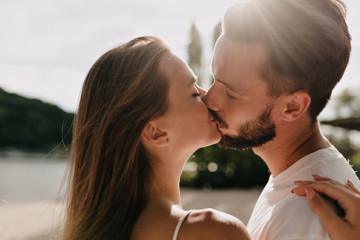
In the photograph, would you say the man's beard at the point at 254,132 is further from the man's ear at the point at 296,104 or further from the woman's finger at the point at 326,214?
the woman's finger at the point at 326,214

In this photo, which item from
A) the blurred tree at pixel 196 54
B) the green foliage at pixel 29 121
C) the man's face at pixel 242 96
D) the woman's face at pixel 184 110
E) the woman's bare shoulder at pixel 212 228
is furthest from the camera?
the green foliage at pixel 29 121

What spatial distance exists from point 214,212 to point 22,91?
40.3 m

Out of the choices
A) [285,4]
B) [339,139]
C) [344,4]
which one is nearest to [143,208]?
[285,4]

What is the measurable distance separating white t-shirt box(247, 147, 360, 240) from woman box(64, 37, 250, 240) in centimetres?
40

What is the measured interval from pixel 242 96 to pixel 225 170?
11865 millimetres

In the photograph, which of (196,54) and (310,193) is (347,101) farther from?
(310,193)

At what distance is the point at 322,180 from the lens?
1663mm

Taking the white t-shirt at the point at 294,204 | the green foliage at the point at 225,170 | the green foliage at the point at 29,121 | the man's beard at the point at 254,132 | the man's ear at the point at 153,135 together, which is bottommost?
the green foliage at the point at 29,121

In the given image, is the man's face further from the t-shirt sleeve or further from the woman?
the t-shirt sleeve

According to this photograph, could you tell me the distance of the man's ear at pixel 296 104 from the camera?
6.66 ft

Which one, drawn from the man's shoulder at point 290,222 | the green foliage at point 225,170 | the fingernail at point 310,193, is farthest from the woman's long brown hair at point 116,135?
the green foliage at point 225,170

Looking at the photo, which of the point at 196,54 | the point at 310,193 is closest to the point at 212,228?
the point at 310,193

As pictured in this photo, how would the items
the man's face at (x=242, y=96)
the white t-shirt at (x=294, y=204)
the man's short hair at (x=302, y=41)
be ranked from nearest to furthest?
1. the white t-shirt at (x=294, y=204)
2. the man's short hair at (x=302, y=41)
3. the man's face at (x=242, y=96)

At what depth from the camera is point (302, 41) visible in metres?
1.96
